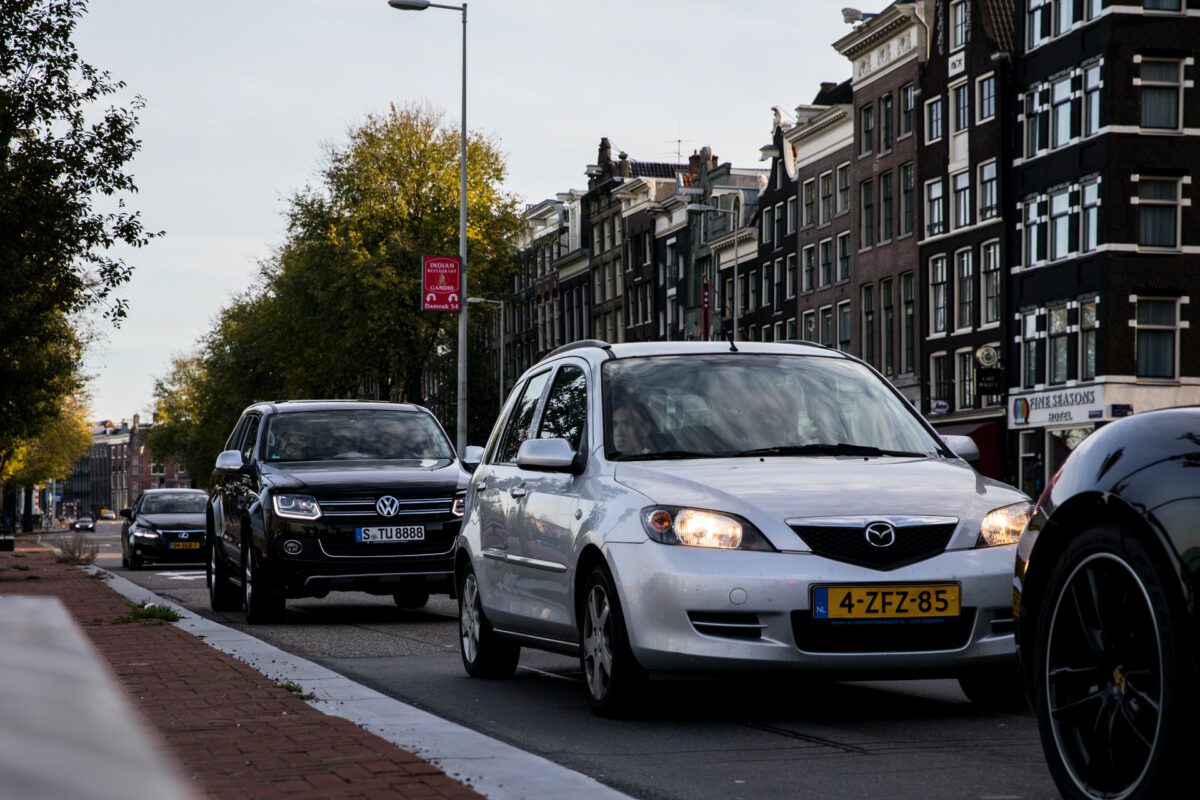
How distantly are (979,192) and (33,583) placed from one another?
106 feet

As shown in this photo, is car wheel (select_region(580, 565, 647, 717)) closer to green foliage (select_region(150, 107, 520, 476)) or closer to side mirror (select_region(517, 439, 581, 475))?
side mirror (select_region(517, 439, 581, 475))

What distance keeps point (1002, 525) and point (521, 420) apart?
322 centimetres

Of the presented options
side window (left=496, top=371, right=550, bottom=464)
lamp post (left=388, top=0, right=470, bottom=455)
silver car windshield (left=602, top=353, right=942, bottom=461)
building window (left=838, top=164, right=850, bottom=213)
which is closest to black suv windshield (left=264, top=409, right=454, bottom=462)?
side window (left=496, top=371, right=550, bottom=464)

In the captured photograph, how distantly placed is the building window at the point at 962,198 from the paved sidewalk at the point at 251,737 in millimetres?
41592

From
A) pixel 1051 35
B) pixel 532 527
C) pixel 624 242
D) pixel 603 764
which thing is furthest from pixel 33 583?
pixel 624 242

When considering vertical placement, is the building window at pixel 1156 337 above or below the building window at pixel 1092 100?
below

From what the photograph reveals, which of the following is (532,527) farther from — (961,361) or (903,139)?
(903,139)

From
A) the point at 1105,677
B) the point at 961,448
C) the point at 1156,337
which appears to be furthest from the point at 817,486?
the point at 1156,337

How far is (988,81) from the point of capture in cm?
4919

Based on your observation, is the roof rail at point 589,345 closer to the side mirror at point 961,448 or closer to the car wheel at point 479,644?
the car wheel at point 479,644

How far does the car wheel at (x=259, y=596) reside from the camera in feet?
48.7

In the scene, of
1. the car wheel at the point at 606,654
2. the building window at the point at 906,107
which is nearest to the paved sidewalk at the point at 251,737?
the car wheel at the point at 606,654

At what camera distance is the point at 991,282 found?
49.1 m

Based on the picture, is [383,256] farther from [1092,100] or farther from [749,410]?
[749,410]
